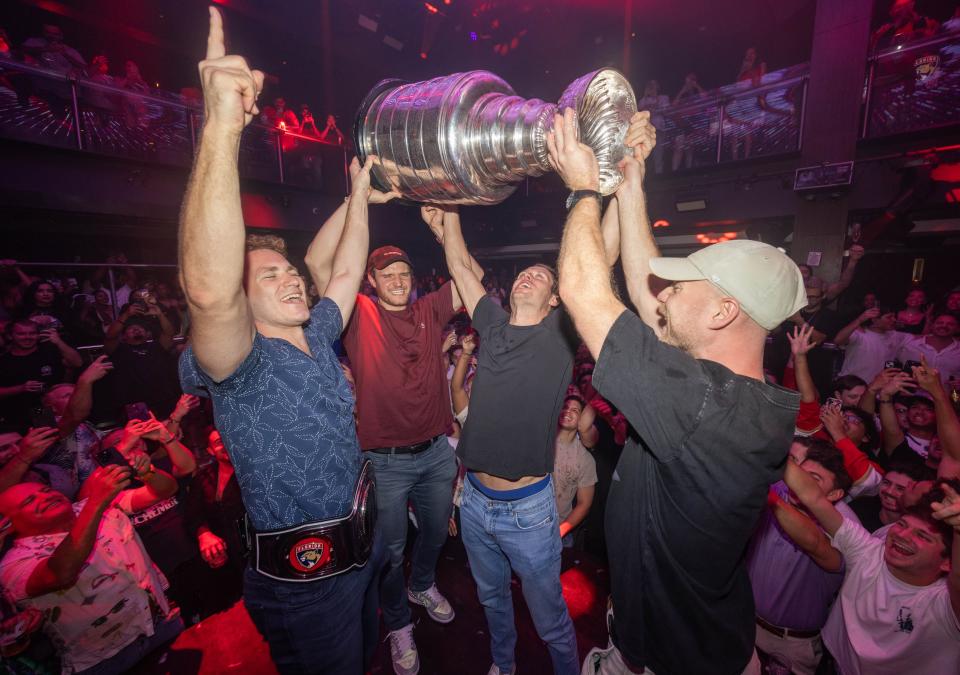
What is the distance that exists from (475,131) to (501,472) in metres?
1.66

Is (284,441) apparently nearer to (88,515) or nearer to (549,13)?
(88,515)

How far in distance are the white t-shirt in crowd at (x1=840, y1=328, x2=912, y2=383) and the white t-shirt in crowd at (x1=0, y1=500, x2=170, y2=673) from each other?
7523 millimetres

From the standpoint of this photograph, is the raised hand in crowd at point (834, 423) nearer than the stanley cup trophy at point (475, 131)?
No

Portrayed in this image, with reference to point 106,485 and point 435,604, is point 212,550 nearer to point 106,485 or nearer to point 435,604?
point 106,485

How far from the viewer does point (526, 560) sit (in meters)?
2.29

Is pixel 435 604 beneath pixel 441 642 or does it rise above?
above

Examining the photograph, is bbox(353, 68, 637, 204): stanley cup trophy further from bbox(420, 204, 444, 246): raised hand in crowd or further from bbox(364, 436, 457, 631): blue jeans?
bbox(364, 436, 457, 631): blue jeans

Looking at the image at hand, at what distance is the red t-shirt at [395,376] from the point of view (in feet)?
9.21

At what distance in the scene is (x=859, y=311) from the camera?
6.59m

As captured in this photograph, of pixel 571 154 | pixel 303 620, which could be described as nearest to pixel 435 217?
pixel 571 154

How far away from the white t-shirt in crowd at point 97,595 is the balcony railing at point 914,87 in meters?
11.8

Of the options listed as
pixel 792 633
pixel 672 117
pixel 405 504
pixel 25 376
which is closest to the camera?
pixel 792 633

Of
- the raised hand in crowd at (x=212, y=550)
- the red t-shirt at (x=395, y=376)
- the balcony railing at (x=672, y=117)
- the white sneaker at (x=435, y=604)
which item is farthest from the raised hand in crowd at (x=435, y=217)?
the balcony railing at (x=672, y=117)

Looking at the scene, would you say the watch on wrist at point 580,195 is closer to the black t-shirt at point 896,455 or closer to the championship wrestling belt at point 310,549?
the championship wrestling belt at point 310,549
